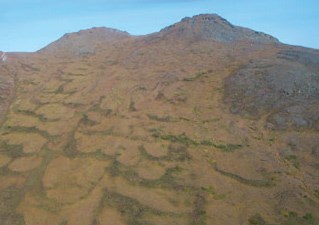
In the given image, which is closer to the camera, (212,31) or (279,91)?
(279,91)

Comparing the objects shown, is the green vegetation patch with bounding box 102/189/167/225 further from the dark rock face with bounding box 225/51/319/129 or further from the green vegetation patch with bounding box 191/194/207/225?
the dark rock face with bounding box 225/51/319/129

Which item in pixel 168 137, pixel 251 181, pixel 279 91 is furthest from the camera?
pixel 279 91

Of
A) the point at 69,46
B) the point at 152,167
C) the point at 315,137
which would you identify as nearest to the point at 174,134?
the point at 152,167

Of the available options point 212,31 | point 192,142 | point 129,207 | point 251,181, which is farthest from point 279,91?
point 212,31

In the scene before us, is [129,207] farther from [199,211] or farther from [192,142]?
[192,142]

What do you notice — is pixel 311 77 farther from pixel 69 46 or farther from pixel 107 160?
pixel 69 46

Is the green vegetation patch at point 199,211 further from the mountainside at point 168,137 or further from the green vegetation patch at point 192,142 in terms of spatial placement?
the green vegetation patch at point 192,142

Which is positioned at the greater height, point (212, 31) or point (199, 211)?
point (212, 31)
